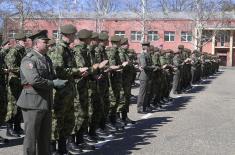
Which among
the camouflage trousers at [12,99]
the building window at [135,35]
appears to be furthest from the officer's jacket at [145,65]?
the building window at [135,35]

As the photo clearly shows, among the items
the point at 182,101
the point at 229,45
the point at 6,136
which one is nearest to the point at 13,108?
the point at 6,136

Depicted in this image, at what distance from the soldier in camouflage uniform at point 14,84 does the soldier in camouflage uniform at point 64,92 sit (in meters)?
2.33

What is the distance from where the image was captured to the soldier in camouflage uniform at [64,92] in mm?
7613

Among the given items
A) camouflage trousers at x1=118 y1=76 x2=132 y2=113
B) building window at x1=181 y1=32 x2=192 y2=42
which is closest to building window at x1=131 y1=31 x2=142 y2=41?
building window at x1=181 y1=32 x2=192 y2=42

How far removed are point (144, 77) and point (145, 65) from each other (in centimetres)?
41

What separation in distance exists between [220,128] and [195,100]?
6.71 metres

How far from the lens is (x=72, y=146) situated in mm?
8633

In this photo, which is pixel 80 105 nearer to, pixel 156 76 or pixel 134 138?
pixel 134 138

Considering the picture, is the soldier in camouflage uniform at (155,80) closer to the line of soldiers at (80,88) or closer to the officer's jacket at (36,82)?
the line of soldiers at (80,88)

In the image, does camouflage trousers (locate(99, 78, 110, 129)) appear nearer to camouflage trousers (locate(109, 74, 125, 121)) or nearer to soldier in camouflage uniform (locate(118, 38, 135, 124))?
camouflage trousers (locate(109, 74, 125, 121))

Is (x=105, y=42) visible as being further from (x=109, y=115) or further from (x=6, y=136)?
(x=6, y=136)

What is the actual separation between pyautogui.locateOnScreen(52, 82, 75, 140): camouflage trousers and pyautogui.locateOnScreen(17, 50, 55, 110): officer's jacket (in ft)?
3.30

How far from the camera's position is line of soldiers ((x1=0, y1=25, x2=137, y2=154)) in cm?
775

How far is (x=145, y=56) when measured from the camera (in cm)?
1363
